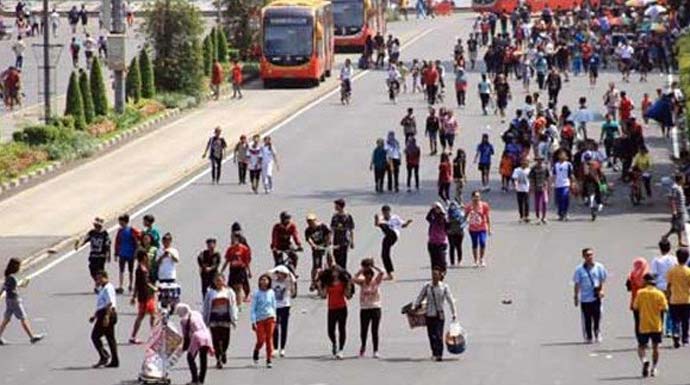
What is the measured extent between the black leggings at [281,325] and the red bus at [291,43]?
4589 cm

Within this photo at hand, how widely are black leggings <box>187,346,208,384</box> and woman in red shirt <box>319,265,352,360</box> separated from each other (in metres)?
2.39

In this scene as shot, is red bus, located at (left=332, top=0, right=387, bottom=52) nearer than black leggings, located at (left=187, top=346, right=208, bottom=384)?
No

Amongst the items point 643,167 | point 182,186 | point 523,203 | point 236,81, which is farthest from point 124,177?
point 236,81

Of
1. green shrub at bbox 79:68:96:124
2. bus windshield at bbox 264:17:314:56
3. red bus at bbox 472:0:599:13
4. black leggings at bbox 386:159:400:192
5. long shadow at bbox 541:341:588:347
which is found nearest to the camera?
long shadow at bbox 541:341:588:347

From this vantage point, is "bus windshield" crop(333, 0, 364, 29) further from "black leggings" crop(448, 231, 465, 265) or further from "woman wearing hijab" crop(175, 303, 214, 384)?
"woman wearing hijab" crop(175, 303, 214, 384)

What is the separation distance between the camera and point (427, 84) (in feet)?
223

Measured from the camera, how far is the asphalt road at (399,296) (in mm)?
29312

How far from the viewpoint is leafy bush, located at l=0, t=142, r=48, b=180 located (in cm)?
5162

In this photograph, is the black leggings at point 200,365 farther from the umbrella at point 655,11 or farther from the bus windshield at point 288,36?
the umbrella at point 655,11

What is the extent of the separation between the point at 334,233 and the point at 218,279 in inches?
287

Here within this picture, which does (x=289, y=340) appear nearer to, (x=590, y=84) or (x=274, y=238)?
(x=274, y=238)

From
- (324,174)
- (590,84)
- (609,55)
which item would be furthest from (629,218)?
(609,55)

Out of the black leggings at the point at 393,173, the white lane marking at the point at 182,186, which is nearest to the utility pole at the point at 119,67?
the white lane marking at the point at 182,186

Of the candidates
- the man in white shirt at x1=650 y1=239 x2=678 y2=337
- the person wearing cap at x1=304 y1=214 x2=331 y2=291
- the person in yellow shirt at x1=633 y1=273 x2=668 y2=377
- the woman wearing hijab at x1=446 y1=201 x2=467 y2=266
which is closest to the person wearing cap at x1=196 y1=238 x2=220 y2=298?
the person wearing cap at x1=304 y1=214 x2=331 y2=291
